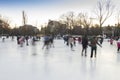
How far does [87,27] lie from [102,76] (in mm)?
60788

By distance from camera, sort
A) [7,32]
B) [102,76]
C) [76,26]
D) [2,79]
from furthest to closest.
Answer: [7,32] < [76,26] < [102,76] < [2,79]

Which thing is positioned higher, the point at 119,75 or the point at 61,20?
the point at 61,20

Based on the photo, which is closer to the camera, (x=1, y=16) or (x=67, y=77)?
(x=67, y=77)

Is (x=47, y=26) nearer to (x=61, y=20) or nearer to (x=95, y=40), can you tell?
(x=61, y=20)

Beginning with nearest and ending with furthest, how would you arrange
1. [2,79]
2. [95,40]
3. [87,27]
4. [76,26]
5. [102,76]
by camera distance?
[2,79], [102,76], [95,40], [87,27], [76,26]

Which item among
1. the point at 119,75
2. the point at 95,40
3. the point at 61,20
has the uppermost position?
the point at 61,20

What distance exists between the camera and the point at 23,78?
23.9ft

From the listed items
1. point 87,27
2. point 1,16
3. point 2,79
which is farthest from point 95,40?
point 1,16

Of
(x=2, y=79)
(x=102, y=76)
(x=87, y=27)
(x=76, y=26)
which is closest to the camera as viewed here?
(x=2, y=79)

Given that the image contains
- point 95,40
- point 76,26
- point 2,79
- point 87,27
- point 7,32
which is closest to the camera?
point 2,79

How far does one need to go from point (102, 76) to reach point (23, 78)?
8.42 ft

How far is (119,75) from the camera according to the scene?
806cm

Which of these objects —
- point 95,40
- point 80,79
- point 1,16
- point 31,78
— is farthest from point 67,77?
point 1,16

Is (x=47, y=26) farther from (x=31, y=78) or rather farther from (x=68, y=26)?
(x=31, y=78)
